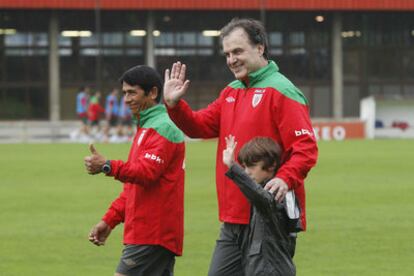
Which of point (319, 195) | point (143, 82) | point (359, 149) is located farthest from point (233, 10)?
point (143, 82)

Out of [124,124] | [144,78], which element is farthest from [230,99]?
[124,124]

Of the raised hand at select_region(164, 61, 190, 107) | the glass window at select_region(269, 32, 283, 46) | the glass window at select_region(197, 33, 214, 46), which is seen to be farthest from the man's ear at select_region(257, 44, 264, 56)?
the glass window at select_region(269, 32, 283, 46)

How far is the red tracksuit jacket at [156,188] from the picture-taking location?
795 centimetres

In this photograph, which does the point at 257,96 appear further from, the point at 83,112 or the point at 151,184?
the point at 83,112

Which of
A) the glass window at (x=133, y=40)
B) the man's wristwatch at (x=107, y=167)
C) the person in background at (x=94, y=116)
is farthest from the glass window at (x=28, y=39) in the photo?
the man's wristwatch at (x=107, y=167)

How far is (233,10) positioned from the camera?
60.8 metres

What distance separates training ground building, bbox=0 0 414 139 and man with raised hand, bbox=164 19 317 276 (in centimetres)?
5017

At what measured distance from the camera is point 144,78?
321 inches

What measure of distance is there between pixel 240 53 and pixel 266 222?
1.13 m

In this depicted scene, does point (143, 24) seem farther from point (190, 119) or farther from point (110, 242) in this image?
point (190, 119)

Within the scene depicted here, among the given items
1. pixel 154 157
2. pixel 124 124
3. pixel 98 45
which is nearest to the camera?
pixel 154 157

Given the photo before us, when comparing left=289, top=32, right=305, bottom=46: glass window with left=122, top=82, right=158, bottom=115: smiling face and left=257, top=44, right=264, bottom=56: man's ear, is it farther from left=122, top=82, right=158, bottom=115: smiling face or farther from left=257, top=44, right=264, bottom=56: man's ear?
left=257, top=44, right=264, bottom=56: man's ear

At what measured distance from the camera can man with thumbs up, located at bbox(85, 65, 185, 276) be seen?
7.92 metres

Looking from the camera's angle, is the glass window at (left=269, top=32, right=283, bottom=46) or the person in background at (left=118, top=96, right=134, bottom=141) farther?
the glass window at (left=269, top=32, right=283, bottom=46)
